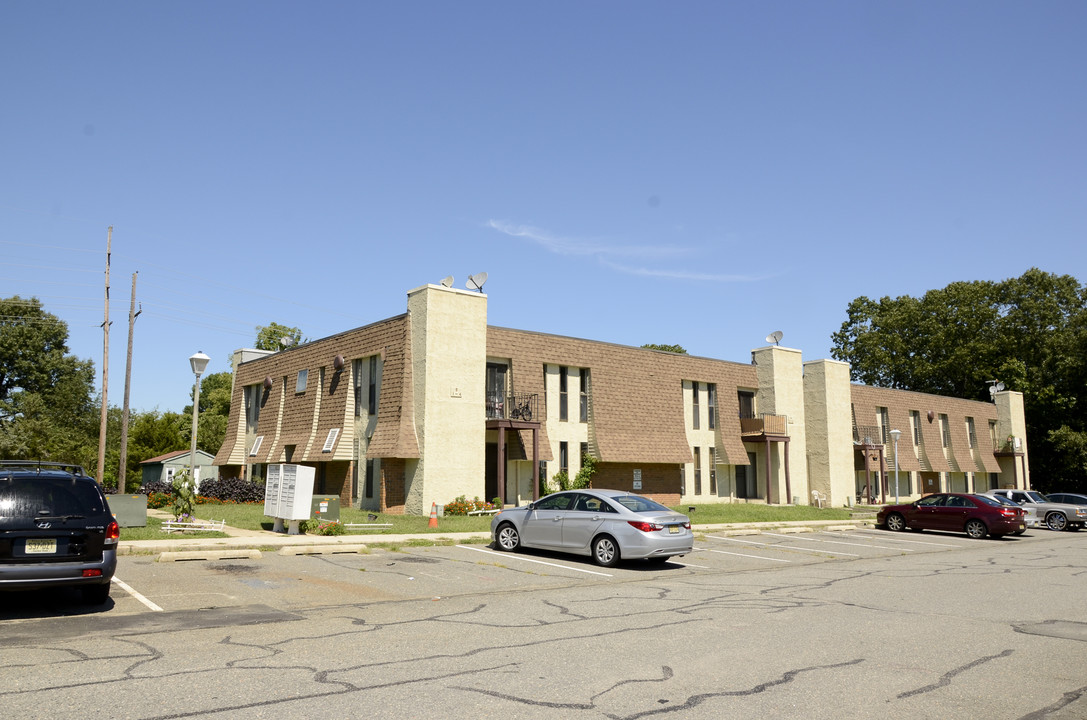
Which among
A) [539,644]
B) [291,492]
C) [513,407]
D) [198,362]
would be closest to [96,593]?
[539,644]

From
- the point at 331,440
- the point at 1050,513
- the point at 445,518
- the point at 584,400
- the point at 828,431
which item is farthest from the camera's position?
the point at 828,431

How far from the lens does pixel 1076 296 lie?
211 ft

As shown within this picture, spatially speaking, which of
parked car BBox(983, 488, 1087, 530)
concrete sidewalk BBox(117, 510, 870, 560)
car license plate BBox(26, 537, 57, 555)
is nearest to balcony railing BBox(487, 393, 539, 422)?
concrete sidewalk BBox(117, 510, 870, 560)

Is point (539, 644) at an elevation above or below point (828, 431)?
below

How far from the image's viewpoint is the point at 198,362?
20.8m

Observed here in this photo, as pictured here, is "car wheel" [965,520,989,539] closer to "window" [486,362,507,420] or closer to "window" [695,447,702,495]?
"window" [695,447,702,495]

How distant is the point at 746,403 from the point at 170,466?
34244 mm

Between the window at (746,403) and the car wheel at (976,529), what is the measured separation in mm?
14494

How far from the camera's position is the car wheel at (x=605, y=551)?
50.6 ft

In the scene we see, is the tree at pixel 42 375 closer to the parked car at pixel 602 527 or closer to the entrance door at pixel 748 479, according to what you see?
the entrance door at pixel 748 479

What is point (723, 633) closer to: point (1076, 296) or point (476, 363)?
point (476, 363)

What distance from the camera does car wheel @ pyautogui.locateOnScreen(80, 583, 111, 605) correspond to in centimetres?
1002

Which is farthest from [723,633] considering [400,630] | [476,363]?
[476,363]

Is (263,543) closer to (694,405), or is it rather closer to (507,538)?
(507,538)
